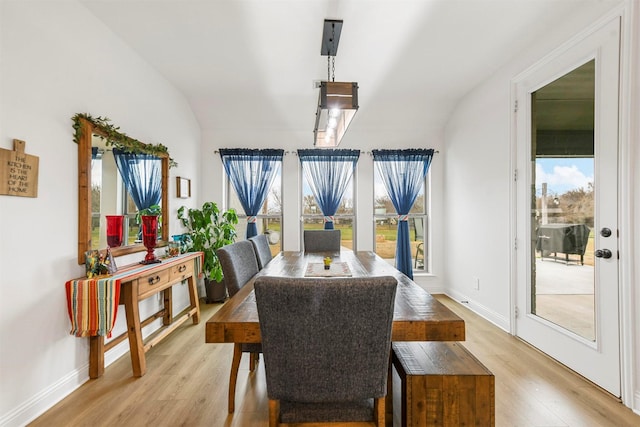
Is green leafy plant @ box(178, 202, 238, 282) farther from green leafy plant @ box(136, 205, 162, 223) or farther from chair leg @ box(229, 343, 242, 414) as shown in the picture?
chair leg @ box(229, 343, 242, 414)

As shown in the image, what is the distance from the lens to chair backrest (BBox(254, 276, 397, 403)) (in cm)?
104

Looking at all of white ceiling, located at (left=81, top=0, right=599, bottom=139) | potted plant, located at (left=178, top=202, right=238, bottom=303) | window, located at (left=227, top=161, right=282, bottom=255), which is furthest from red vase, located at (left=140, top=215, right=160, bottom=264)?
window, located at (left=227, top=161, right=282, bottom=255)

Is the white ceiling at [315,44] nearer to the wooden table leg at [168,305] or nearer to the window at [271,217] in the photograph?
the window at [271,217]

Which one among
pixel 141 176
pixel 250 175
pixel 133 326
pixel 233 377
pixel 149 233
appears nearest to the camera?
pixel 233 377

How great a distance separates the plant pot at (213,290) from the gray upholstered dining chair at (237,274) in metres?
1.77

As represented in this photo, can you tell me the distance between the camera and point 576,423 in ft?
5.59

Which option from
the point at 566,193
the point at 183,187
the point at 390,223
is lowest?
the point at 390,223

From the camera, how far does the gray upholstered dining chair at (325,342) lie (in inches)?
41.1

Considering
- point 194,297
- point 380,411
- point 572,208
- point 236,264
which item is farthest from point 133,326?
point 572,208

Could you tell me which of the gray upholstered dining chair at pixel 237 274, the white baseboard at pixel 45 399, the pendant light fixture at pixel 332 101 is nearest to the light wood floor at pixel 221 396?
the white baseboard at pixel 45 399

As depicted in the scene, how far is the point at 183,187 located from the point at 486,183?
3.53 meters

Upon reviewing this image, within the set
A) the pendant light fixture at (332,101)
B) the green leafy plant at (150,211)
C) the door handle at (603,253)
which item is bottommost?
the door handle at (603,253)

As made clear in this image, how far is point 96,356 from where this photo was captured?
7.19 feet

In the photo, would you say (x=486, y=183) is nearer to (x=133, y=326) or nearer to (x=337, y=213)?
(x=337, y=213)
